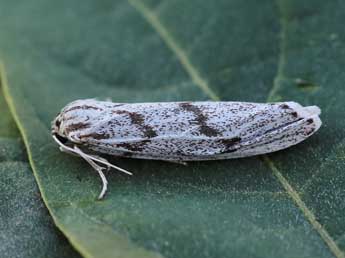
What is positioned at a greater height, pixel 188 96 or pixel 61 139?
pixel 188 96

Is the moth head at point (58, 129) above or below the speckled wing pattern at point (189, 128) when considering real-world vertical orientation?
below

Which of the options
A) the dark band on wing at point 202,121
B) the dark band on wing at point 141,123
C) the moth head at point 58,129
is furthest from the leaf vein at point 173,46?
the moth head at point 58,129

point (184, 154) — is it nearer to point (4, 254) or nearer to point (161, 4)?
point (4, 254)

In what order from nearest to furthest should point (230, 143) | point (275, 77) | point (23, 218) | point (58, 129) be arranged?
point (23, 218), point (230, 143), point (58, 129), point (275, 77)

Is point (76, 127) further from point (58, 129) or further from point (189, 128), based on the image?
point (189, 128)

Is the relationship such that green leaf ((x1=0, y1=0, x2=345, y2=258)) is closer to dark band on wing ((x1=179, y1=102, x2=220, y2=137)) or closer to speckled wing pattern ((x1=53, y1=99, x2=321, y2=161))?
speckled wing pattern ((x1=53, y1=99, x2=321, y2=161))

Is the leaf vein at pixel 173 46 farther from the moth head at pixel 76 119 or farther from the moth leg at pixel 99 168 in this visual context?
the moth leg at pixel 99 168

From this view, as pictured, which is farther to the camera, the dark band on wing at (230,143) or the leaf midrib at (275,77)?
the dark band on wing at (230,143)

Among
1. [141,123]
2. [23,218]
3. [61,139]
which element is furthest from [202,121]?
[23,218]
